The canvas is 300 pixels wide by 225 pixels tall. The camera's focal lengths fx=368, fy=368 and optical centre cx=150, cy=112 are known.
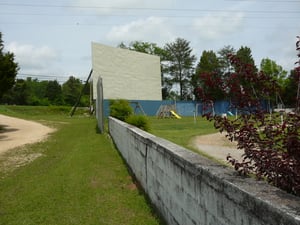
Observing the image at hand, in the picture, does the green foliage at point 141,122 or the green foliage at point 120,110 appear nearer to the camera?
the green foliage at point 141,122

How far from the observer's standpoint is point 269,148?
8.86ft

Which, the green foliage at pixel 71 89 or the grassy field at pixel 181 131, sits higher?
the green foliage at pixel 71 89

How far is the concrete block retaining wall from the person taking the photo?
2.02 metres

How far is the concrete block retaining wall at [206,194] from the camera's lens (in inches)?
79.4

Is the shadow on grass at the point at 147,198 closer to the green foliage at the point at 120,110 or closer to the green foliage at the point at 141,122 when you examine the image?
the green foliage at the point at 141,122

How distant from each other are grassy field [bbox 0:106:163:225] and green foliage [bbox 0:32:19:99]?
34.0 ft

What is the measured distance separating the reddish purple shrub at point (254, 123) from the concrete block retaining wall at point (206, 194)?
0.58 feet

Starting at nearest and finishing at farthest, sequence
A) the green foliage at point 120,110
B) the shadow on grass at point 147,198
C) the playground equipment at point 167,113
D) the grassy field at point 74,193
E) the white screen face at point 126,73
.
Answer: the shadow on grass at point 147,198
the grassy field at point 74,193
the green foliage at point 120,110
the white screen face at point 126,73
the playground equipment at point 167,113

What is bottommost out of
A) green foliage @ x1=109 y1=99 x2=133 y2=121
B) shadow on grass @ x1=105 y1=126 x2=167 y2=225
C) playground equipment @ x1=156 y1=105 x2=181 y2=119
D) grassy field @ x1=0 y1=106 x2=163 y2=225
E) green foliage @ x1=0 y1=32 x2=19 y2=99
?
grassy field @ x1=0 y1=106 x2=163 y2=225

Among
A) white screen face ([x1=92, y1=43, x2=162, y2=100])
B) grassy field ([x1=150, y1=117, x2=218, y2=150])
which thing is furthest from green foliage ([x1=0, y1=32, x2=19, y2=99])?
white screen face ([x1=92, y1=43, x2=162, y2=100])

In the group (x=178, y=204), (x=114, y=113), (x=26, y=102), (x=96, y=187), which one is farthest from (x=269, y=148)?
(x=26, y=102)

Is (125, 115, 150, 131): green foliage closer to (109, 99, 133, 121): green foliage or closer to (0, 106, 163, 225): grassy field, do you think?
(109, 99, 133, 121): green foliage

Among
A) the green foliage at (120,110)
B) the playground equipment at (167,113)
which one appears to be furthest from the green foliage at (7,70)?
the playground equipment at (167,113)

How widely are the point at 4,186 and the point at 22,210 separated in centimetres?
215
